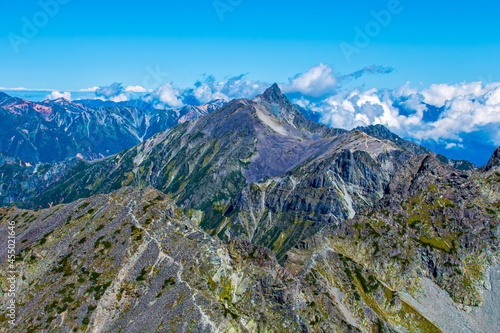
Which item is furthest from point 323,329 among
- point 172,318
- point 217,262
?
point 172,318

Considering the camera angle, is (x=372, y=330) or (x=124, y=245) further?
(x=372, y=330)

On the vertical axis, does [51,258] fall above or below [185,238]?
below

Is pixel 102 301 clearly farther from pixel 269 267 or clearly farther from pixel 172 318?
pixel 269 267

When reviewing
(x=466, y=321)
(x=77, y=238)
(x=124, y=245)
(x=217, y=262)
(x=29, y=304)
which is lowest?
(x=29, y=304)

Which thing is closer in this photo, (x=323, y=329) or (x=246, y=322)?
(x=246, y=322)

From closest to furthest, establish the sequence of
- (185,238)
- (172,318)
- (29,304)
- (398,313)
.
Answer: (172,318) → (29,304) → (185,238) → (398,313)

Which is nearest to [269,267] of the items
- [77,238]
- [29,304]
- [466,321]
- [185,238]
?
[185,238]

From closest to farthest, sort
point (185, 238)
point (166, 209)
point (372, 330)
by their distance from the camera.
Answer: point (185, 238) → point (166, 209) → point (372, 330)

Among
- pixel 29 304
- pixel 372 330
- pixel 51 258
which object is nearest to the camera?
pixel 29 304

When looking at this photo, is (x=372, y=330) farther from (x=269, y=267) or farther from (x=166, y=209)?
(x=166, y=209)
